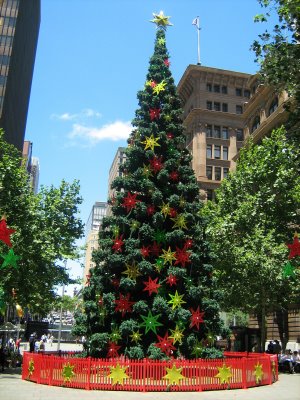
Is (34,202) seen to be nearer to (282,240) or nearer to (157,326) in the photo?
(157,326)

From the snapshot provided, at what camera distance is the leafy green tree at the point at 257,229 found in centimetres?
2509

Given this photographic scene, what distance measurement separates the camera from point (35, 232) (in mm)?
24797

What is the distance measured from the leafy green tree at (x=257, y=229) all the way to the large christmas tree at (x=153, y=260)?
7082mm

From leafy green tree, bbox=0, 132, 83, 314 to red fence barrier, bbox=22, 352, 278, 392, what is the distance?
7.86m

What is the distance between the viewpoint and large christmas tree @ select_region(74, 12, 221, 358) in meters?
17.2

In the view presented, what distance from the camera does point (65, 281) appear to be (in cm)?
2755

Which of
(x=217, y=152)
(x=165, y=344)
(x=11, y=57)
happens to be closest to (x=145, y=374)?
(x=165, y=344)

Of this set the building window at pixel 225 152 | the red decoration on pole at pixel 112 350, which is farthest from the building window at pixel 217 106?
the red decoration on pole at pixel 112 350

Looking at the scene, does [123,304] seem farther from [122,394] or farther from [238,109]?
[238,109]

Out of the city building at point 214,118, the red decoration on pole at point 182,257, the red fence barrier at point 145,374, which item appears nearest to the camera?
the red fence barrier at point 145,374

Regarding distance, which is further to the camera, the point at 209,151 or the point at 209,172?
the point at 209,151

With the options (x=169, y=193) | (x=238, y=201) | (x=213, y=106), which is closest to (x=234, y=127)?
(x=213, y=106)

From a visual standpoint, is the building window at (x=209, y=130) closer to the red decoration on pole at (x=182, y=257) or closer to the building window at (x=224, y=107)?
the building window at (x=224, y=107)

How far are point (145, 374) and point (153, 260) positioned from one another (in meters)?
5.03
